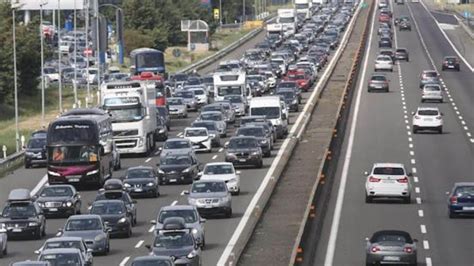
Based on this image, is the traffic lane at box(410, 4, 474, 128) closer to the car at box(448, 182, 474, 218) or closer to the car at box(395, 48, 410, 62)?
the car at box(395, 48, 410, 62)

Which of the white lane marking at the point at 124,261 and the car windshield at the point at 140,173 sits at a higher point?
the car windshield at the point at 140,173

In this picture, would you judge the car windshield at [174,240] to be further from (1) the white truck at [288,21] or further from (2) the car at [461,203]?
(1) the white truck at [288,21]

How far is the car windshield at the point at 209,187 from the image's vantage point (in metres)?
55.2

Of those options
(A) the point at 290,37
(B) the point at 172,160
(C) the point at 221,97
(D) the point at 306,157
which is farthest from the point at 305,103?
(A) the point at 290,37

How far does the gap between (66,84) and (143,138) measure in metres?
55.0

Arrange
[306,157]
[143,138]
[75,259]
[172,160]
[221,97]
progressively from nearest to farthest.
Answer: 1. [75,259]
2. [172,160]
3. [306,157]
4. [143,138]
5. [221,97]

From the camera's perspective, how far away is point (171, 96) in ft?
333

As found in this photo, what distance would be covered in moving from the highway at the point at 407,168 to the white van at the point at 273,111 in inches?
136

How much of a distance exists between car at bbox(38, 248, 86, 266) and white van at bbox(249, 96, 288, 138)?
42339 mm

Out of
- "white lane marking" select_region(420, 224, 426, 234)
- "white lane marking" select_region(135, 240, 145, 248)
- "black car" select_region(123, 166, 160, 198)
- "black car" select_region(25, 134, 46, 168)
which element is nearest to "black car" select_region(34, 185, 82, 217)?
"black car" select_region(123, 166, 160, 198)

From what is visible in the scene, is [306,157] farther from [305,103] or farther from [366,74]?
[366,74]

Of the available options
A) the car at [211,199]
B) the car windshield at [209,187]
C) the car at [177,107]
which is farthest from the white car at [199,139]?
the car at [211,199]

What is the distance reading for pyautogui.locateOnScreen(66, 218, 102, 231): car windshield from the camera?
47.2m

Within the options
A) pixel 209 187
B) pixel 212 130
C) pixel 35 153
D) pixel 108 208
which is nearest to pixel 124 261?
pixel 108 208
